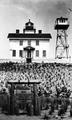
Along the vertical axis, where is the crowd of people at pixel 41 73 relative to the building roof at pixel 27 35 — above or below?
below

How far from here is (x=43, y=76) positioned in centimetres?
4153

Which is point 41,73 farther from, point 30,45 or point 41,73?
point 30,45

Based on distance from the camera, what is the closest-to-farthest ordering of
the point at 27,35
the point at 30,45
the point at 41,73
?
the point at 41,73, the point at 30,45, the point at 27,35

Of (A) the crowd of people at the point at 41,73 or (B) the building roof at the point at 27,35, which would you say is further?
(B) the building roof at the point at 27,35

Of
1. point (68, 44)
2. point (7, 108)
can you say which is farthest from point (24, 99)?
point (68, 44)

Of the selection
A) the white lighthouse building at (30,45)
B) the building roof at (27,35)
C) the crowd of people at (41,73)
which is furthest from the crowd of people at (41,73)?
the building roof at (27,35)

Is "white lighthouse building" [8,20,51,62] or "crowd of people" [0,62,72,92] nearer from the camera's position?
"crowd of people" [0,62,72,92]

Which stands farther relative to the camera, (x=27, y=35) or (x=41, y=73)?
(x=27, y=35)

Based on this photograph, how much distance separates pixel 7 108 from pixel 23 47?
33880 millimetres

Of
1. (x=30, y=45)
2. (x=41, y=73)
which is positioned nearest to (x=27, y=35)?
(x=30, y=45)

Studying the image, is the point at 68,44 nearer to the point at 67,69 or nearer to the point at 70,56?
the point at 70,56

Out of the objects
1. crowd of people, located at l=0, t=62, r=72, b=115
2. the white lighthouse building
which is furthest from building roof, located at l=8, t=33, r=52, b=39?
crowd of people, located at l=0, t=62, r=72, b=115

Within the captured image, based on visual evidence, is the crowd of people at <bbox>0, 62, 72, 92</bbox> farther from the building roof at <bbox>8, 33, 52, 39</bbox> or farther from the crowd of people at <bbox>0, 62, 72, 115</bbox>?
the building roof at <bbox>8, 33, 52, 39</bbox>

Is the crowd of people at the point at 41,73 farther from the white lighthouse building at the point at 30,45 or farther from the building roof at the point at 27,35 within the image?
the building roof at the point at 27,35
